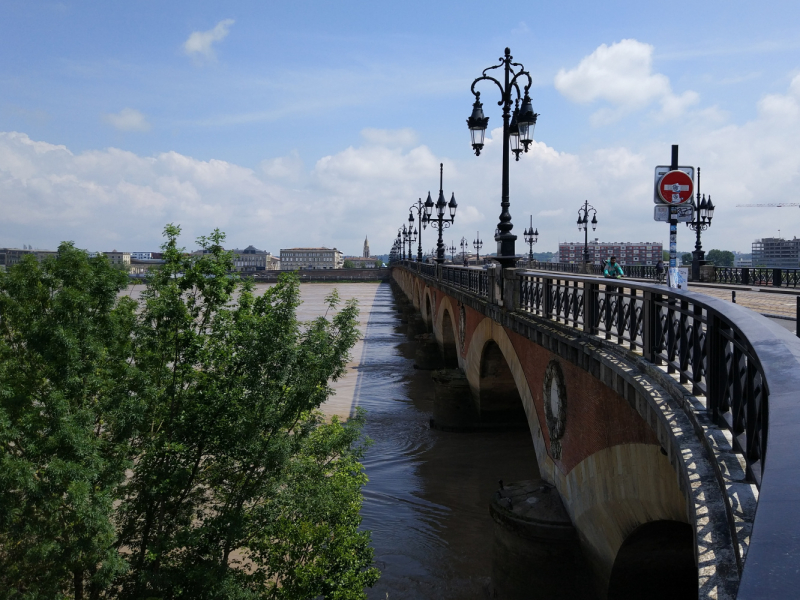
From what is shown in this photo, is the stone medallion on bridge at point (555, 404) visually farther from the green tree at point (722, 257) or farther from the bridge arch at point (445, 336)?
the green tree at point (722, 257)

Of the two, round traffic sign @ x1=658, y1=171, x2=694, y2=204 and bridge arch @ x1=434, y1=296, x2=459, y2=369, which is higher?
round traffic sign @ x1=658, y1=171, x2=694, y2=204

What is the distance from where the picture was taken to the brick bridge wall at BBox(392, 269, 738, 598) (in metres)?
4.05

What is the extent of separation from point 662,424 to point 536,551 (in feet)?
17.7

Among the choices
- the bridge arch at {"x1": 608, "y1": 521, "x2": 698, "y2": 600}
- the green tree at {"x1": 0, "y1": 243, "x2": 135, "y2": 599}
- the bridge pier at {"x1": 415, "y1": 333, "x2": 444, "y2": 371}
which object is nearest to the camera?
the bridge arch at {"x1": 608, "y1": 521, "x2": 698, "y2": 600}

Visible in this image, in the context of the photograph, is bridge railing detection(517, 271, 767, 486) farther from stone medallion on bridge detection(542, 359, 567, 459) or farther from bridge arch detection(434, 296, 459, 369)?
bridge arch detection(434, 296, 459, 369)

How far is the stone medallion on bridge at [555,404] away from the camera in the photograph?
10.5 meters

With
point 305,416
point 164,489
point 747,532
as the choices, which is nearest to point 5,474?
point 164,489

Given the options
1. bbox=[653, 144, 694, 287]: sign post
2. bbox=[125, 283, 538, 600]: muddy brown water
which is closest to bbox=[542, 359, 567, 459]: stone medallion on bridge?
bbox=[653, 144, 694, 287]: sign post

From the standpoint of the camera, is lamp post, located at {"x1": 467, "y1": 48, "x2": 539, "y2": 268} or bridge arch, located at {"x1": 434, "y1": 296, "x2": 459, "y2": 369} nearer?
lamp post, located at {"x1": 467, "y1": 48, "x2": 539, "y2": 268}

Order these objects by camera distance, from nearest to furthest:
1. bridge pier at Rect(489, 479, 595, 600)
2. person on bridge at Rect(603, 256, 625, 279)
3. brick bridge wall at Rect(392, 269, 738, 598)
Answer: brick bridge wall at Rect(392, 269, 738, 598)
bridge pier at Rect(489, 479, 595, 600)
person on bridge at Rect(603, 256, 625, 279)

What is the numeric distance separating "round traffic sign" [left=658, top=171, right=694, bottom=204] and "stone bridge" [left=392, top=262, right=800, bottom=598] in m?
1.35

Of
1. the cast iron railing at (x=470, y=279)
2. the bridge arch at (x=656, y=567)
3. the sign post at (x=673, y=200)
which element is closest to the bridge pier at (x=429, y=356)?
the cast iron railing at (x=470, y=279)

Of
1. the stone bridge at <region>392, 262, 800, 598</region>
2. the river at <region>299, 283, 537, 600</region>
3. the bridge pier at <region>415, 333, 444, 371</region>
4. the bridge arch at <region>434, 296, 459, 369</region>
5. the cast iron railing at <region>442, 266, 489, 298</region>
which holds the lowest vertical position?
the river at <region>299, 283, 537, 600</region>

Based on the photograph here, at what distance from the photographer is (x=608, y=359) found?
25.3ft
